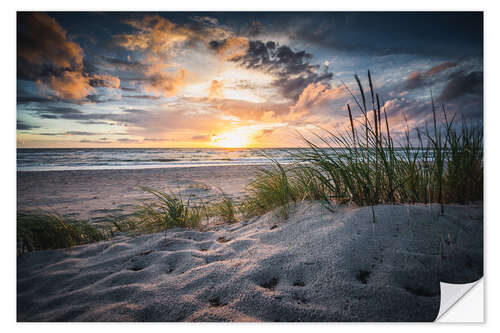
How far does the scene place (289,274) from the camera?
120cm

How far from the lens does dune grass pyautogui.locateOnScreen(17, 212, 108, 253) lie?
1.80 m

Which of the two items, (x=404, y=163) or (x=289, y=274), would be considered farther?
(x=404, y=163)

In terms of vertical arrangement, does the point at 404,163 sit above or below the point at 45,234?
above

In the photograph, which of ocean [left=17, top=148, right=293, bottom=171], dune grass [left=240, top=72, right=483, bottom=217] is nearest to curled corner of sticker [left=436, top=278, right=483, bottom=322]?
dune grass [left=240, top=72, right=483, bottom=217]

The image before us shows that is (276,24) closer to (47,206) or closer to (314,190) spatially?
(314,190)

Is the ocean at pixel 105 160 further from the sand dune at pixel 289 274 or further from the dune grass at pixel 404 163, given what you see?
the sand dune at pixel 289 274

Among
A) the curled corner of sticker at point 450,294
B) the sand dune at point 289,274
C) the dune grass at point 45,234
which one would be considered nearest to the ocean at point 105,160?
the dune grass at point 45,234

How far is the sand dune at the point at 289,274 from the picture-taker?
3.36 ft

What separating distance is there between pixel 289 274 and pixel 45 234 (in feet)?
6.90

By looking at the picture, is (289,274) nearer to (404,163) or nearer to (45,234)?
(404,163)

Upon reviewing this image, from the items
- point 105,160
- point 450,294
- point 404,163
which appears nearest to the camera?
point 450,294

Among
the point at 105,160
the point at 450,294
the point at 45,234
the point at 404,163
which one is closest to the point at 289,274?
the point at 450,294
